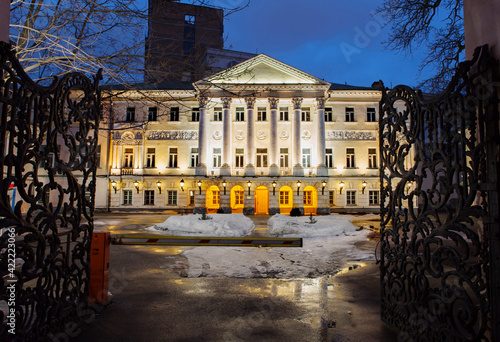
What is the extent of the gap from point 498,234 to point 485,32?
7.02 ft

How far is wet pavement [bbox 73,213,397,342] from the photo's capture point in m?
4.18

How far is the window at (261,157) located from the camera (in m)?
32.5

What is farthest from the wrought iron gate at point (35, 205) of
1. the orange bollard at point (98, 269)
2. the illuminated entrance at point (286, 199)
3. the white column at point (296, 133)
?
the white column at point (296, 133)

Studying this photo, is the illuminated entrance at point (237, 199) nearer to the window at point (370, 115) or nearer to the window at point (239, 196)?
the window at point (239, 196)

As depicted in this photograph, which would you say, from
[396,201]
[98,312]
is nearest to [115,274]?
[98,312]

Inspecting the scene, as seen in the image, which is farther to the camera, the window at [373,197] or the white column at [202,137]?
the window at [373,197]

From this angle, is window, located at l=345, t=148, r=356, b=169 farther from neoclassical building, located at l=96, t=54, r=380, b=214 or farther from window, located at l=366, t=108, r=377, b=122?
window, located at l=366, t=108, r=377, b=122

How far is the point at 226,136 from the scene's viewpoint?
31953 millimetres

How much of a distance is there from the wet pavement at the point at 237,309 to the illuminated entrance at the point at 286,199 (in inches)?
937

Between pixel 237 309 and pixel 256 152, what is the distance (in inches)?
1098

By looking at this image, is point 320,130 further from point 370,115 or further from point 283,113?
point 370,115

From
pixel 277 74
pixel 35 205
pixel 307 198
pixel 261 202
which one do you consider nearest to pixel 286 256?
pixel 35 205

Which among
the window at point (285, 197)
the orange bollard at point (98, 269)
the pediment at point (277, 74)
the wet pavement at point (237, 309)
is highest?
the pediment at point (277, 74)

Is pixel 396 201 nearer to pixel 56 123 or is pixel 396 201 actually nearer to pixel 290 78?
pixel 56 123
